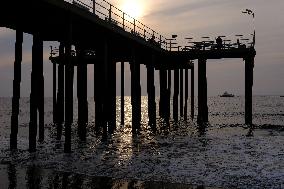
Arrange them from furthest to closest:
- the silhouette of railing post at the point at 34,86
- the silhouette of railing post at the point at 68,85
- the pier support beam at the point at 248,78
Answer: the pier support beam at the point at 248,78
the silhouette of railing post at the point at 34,86
the silhouette of railing post at the point at 68,85

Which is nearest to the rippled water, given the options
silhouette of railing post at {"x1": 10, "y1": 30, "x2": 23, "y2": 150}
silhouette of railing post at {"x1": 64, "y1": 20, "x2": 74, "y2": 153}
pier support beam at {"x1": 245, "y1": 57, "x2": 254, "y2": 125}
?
silhouette of railing post at {"x1": 64, "y1": 20, "x2": 74, "y2": 153}

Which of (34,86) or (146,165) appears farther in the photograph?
(34,86)

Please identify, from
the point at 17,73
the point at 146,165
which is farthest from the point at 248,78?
the point at 17,73

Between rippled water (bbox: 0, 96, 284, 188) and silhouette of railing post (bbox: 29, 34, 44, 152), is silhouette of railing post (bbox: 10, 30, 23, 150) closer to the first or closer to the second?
silhouette of railing post (bbox: 29, 34, 44, 152)

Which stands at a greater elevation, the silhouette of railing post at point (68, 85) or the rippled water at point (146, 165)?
the silhouette of railing post at point (68, 85)

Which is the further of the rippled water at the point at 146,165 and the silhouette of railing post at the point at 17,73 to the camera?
the silhouette of railing post at the point at 17,73

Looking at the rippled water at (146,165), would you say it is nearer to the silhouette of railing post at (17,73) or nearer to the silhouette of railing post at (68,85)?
the silhouette of railing post at (68,85)

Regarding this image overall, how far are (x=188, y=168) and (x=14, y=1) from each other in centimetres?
972

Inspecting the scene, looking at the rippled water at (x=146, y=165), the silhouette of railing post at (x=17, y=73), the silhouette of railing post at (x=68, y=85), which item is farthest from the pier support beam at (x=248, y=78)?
the silhouette of railing post at (x=17, y=73)

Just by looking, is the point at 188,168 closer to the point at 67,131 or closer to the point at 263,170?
the point at 263,170

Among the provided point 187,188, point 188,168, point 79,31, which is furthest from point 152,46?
point 187,188

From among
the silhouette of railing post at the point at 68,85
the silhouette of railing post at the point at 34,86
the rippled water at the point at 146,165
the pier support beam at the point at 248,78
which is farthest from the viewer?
the pier support beam at the point at 248,78

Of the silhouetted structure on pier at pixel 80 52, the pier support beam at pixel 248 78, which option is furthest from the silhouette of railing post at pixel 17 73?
the pier support beam at pixel 248 78

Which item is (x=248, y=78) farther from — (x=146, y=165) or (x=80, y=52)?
(x=146, y=165)
